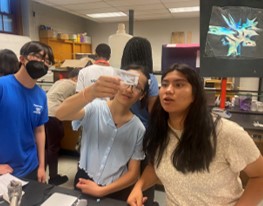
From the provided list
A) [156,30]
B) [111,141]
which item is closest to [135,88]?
[111,141]

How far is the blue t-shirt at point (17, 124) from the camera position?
1372 mm

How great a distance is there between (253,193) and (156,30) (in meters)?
7.21

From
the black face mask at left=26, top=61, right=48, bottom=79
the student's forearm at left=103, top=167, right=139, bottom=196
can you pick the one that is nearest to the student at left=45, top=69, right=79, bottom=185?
the black face mask at left=26, top=61, right=48, bottom=79

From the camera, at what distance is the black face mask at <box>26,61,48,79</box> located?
4.66ft

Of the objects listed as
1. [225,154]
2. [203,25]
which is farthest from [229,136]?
[203,25]

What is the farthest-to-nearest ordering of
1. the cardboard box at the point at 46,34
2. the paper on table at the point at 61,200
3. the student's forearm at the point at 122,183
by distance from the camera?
the cardboard box at the point at 46,34 < the student's forearm at the point at 122,183 < the paper on table at the point at 61,200

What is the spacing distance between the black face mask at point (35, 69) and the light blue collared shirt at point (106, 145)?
452 mm

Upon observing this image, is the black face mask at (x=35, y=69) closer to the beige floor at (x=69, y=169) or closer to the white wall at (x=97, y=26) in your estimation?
the beige floor at (x=69, y=169)

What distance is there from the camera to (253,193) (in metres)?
1.01

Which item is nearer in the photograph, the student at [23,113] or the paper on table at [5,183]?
the paper on table at [5,183]

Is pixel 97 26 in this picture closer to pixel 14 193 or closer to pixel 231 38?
pixel 231 38

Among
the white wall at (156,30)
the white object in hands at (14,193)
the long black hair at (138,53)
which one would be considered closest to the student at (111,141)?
the white object in hands at (14,193)

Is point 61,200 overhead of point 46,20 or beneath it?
beneath

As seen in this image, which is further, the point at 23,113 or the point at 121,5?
the point at 121,5
